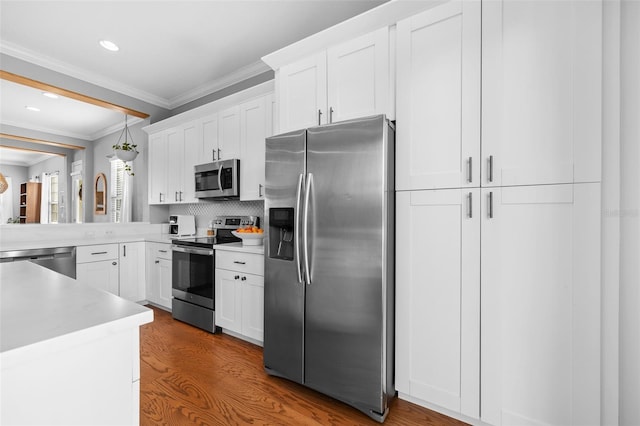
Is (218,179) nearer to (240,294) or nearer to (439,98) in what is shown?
(240,294)

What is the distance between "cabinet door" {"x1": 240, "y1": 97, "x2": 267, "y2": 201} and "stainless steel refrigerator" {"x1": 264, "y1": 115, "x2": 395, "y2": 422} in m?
0.91

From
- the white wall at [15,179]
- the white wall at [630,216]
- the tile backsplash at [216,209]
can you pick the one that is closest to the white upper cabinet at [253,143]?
the tile backsplash at [216,209]

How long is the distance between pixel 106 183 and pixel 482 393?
22.4 feet

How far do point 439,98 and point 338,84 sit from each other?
0.72 meters

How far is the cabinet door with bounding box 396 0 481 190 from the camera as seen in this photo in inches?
63.9

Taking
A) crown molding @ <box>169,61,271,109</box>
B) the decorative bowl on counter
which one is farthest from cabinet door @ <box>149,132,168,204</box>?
the decorative bowl on counter

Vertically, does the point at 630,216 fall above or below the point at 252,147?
below

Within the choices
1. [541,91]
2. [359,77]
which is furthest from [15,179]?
[541,91]

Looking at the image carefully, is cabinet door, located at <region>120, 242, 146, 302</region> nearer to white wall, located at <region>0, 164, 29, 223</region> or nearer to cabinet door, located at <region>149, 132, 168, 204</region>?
cabinet door, located at <region>149, 132, 168, 204</region>

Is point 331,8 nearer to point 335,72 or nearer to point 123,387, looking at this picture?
point 335,72

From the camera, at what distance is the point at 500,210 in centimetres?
155

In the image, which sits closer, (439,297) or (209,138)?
(439,297)

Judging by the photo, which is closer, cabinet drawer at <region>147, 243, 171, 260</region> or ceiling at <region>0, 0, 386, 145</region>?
ceiling at <region>0, 0, 386, 145</region>

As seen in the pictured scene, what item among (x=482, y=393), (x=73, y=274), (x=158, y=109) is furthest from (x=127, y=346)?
(x=158, y=109)
